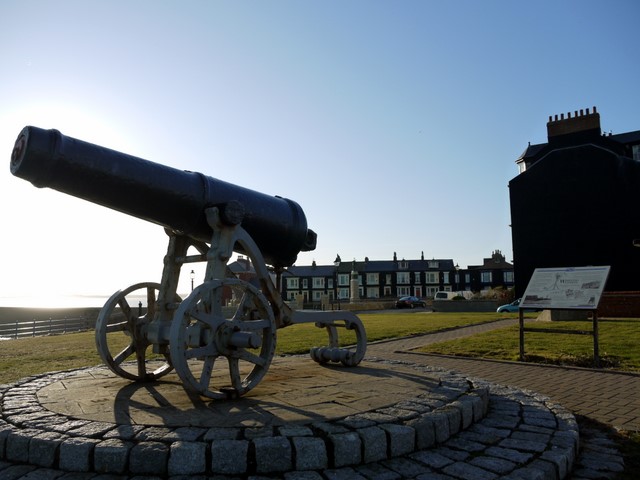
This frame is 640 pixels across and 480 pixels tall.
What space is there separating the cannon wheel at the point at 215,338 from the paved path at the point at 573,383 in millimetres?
3578

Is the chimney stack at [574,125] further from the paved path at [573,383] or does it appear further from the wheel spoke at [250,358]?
the wheel spoke at [250,358]

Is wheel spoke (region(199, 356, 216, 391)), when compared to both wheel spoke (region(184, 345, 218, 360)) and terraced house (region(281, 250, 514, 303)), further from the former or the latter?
terraced house (region(281, 250, 514, 303))

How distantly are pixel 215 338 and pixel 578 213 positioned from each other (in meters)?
31.6

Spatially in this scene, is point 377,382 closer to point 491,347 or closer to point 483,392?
point 483,392

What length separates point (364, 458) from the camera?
11.6 feet

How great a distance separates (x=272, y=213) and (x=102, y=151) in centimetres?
205

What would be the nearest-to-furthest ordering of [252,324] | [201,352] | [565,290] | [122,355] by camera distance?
[201,352]
[252,324]
[122,355]
[565,290]

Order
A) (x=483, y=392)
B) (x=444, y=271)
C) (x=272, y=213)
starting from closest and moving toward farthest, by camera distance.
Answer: (x=483, y=392) → (x=272, y=213) → (x=444, y=271)

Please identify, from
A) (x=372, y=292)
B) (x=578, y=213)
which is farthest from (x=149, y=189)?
(x=372, y=292)

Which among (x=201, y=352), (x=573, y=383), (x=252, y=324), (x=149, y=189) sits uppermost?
(x=149, y=189)

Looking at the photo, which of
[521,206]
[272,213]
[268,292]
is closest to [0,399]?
[268,292]

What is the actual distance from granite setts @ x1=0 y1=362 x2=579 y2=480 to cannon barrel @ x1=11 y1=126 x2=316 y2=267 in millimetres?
1989

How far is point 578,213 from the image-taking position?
102 ft

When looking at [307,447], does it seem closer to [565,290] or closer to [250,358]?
[250,358]
